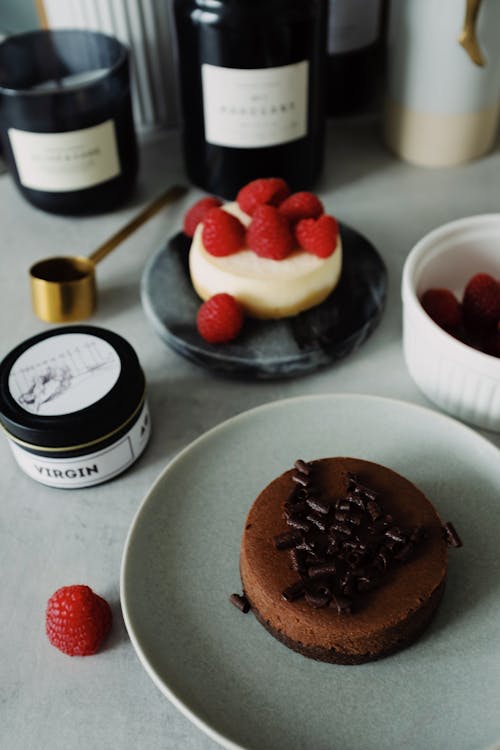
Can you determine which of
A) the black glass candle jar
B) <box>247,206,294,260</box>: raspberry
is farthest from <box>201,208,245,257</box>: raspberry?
the black glass candle jar

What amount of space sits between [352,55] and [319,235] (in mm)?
527

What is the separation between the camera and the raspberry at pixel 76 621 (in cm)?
65

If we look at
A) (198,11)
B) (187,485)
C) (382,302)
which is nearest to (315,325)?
(382,302)

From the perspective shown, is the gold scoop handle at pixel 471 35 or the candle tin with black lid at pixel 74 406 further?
the gold scoop handle at pixel 471 35

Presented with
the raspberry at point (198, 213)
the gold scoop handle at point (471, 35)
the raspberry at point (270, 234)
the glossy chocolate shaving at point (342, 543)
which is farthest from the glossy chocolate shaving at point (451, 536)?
the gold scoop handle at point (471, 35)

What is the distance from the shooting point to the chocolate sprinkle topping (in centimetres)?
66

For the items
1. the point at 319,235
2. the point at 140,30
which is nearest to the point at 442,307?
the point at 319,235

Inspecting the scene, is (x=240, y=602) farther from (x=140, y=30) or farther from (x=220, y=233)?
(x=140, y=30)

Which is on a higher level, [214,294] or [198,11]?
[198,11]

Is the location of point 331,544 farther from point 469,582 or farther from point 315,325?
point 315,325

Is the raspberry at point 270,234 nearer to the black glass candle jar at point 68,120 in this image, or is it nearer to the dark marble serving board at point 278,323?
the dark marble serving board at point 278,323

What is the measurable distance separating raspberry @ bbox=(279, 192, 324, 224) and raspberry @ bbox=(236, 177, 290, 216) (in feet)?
0.08

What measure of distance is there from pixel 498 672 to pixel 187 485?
0.32 meters

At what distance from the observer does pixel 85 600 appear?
0.66 m
